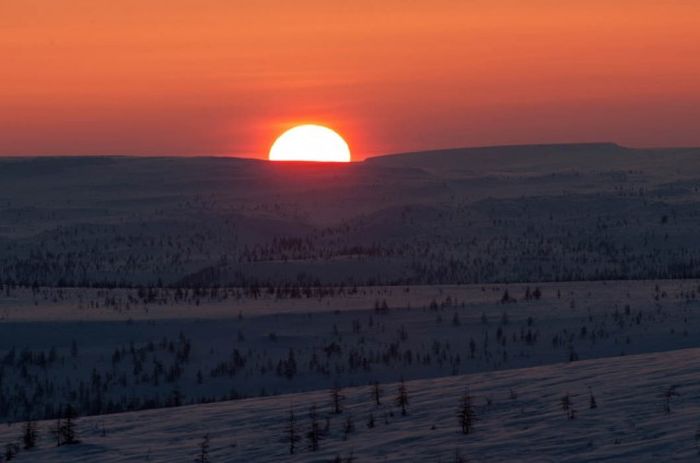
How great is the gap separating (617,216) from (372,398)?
30423mm

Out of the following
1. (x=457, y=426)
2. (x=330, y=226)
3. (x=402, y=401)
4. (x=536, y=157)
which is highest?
(x=536, y=157)

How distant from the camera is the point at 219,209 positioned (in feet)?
149

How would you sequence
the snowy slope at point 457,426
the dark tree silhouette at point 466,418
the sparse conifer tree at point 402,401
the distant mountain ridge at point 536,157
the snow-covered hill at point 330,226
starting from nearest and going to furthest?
the snowy slope at point 457,426 → the dark tree silhouette at point 466,418 → the sparse conifer tree at point 402,401 → the snow-covered hill at point 330,226 → the distant mountain ridge at point 536,157

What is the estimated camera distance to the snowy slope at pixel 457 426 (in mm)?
7500

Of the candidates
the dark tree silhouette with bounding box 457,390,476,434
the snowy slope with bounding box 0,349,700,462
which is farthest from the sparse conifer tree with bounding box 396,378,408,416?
the dark tree silhouette with bounding box 457,390,476,434

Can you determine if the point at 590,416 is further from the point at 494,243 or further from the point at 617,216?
the point at 617,216

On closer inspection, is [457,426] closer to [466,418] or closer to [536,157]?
[466,418]

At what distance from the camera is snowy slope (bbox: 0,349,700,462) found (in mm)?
7500

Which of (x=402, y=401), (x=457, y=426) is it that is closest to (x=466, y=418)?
(x=457, y=426)

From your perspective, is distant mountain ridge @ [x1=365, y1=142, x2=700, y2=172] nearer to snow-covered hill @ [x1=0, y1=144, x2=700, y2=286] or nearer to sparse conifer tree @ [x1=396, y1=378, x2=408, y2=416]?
snow-covered hill @ [x1=0, y1=144, x2=700, y2=286]

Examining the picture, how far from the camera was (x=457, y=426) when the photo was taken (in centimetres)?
838

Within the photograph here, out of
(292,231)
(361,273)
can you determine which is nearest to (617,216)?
(292,231)

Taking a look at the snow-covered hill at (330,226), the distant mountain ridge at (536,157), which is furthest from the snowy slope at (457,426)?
the distant mountain ridge at (536,157)

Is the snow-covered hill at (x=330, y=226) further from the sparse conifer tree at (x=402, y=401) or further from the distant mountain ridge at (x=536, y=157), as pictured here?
the distant mountain ridge at (x=536, y=157)
